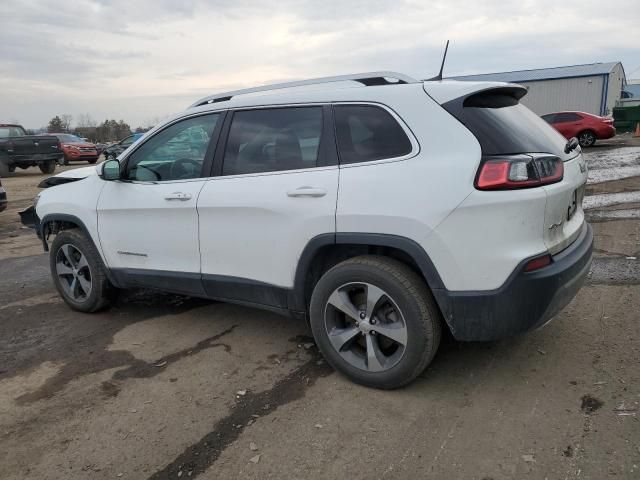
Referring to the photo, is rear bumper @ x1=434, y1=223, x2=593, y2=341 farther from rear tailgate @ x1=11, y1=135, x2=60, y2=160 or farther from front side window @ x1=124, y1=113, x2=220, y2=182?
rear tailgate @ x1=11, y1=135, x2=60, y2=160

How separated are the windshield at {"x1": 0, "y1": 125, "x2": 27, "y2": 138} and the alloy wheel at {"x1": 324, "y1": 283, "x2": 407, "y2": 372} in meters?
19.9

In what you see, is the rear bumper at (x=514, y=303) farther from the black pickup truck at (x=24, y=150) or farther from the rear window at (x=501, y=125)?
the black pickup truck at (x=24, y=150)

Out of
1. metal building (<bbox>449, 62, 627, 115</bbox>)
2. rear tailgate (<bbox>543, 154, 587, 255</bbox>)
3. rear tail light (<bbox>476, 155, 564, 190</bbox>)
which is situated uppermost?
metal building (<bbox>449, 62, 627, 115</bbox>)

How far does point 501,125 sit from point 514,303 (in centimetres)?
98

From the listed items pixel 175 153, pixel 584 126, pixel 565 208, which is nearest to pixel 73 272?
pixel 175 153

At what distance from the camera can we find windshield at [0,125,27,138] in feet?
62.8

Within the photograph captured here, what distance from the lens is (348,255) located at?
331cm

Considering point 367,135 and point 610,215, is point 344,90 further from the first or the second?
point 610,215

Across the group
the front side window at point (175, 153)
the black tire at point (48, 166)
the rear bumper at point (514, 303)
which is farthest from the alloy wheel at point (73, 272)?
the black tire at point (48, 166)

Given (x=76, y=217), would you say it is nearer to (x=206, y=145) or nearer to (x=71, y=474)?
(x=206, y=145)

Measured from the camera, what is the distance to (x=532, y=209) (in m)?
2.69

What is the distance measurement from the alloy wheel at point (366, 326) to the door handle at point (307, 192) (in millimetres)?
574

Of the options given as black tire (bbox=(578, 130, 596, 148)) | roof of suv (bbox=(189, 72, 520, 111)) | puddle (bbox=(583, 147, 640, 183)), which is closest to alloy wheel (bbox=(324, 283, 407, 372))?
roof of suv (bbox=(189, 72, 520, 111))

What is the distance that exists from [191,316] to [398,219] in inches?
98.4
